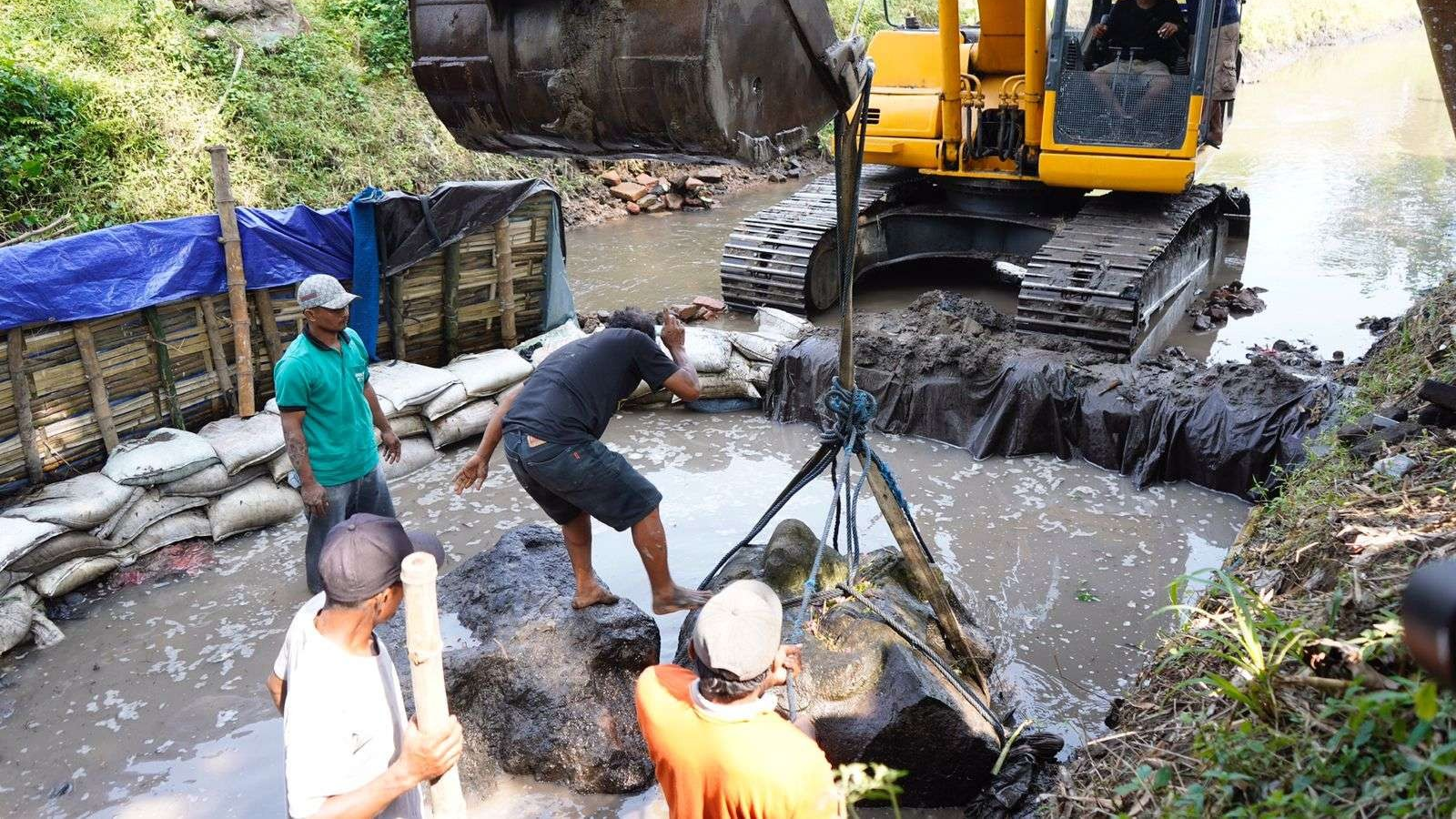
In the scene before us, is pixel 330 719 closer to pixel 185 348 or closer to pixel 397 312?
pixel 185 348

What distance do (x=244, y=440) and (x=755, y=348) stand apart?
337 cm

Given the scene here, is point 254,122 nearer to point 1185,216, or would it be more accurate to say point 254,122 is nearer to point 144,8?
point 144,8

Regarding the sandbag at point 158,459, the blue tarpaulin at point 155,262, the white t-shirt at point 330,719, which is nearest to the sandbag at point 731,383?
the blue tarpaulin at point 155,262

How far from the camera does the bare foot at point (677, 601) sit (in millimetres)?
4504

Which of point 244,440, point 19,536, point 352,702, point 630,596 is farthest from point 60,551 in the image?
point 352,702

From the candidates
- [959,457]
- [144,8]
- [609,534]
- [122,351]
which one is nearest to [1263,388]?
[959,457]

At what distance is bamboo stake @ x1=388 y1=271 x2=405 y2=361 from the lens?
272 inches

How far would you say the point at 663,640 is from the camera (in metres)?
4.61

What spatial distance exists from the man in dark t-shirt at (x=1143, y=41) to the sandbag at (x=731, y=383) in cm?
379

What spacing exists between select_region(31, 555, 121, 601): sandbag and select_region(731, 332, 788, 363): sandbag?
4.01 metres

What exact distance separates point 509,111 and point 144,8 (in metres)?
10.7

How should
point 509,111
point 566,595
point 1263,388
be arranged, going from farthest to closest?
point 1263,388, point 566,595, point 509,111

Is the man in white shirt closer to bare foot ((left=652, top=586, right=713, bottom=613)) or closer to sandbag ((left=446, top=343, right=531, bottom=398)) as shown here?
bare foot ((left=652, top=586, right=713, bottom=613))

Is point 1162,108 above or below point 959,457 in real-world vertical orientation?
above
